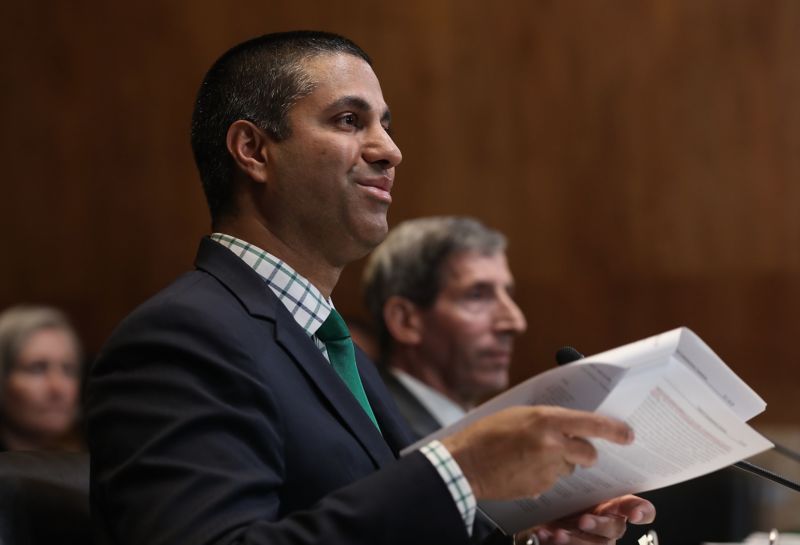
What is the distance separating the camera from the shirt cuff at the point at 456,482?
1459 mm

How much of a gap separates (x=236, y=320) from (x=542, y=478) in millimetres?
517

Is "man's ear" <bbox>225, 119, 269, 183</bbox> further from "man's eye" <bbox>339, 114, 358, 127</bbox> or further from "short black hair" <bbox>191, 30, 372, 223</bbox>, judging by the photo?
"man's eye" <bbox>339, 114, 358, 127</bbox>

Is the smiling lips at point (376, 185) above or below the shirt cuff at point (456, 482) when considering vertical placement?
above

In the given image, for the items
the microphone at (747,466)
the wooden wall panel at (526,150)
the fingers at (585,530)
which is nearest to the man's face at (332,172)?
the microphone at (747,466)

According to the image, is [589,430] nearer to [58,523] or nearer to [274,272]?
[274,272]

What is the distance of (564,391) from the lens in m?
1.51

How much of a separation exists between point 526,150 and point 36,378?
226 centimetres

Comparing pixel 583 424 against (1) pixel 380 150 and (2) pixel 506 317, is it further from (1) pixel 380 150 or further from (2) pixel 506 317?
(2) pixel 506 317

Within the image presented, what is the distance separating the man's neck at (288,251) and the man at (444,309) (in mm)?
1827

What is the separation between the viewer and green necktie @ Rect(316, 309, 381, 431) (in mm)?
1939

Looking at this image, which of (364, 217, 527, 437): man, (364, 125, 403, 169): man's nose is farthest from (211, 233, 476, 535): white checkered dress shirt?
(364, 217, 527, 437): man

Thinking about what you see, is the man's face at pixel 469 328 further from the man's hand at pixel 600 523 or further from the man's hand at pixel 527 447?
the man's hand at pixel 527 447

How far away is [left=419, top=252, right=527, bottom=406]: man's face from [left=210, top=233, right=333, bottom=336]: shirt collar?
1.94 metres

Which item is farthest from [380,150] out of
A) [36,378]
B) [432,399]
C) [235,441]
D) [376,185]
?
[36,378]
